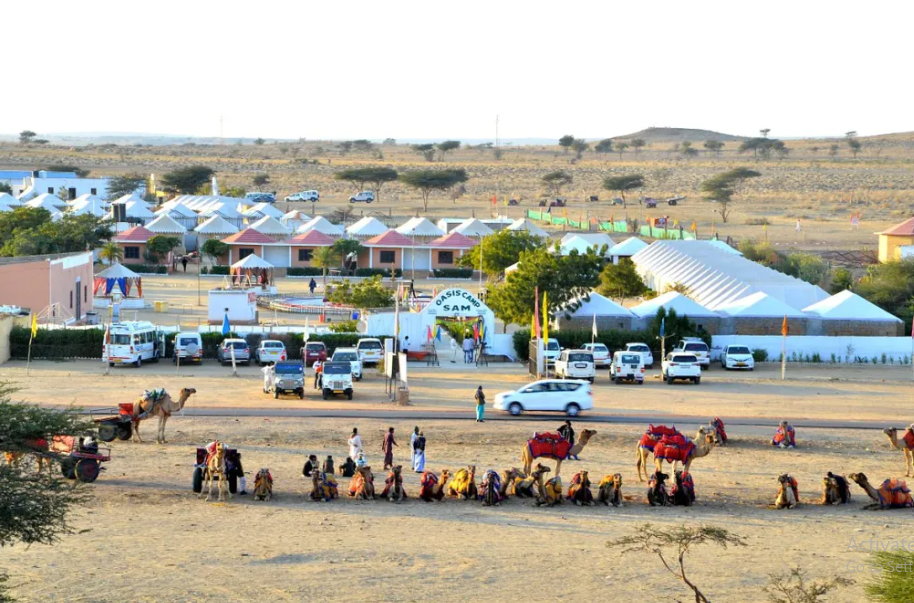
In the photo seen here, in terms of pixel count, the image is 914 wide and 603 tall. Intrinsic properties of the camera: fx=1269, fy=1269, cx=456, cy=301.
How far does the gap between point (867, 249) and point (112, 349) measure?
54.5 metres

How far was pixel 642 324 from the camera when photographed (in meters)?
43.6

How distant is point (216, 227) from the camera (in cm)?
7512

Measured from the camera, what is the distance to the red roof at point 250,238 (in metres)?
70.0

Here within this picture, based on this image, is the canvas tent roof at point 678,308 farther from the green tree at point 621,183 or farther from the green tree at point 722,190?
the green tree at point 621,183

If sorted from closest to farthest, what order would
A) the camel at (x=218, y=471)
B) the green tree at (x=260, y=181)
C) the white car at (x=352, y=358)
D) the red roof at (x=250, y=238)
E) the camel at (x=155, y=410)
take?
the camel at (x=218, y=471) < the camel at (x=155, y=410) < the white car at (x=352, y=358) < the red roof at (x=250, y=238) < the green tree at (x=260, y=181)

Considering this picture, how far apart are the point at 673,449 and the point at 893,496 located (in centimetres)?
383

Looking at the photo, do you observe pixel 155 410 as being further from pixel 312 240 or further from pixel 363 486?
pixel 312 240

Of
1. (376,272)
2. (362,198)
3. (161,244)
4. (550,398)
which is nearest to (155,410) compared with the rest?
(550,398)

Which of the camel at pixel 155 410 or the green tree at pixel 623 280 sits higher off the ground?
the green tree at pixel 623 280

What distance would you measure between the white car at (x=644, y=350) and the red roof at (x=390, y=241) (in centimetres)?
3028

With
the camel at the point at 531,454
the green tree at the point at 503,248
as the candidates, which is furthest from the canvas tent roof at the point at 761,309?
the camel at the point at 531,454

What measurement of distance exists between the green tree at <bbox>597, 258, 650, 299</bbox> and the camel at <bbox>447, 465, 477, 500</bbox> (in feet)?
106

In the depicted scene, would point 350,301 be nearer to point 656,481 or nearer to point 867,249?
point 656,481

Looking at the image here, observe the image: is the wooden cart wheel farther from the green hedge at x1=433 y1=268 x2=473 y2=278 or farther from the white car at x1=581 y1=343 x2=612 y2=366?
the green hedge at x1=433 y1=268 x2=473 y2=278
